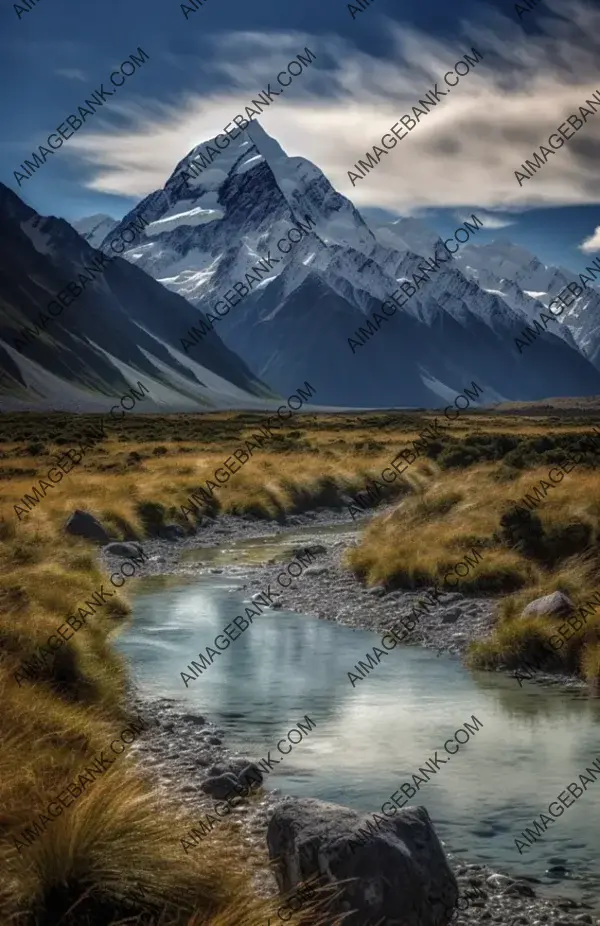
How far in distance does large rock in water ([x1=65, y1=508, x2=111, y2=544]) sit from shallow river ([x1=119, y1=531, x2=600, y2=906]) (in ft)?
36.2

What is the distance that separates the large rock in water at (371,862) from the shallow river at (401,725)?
5.05ft

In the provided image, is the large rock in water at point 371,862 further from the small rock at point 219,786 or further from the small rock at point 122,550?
the small rock at point 122,550

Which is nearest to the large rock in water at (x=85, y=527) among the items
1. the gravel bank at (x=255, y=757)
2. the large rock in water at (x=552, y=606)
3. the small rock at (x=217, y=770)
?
the gravel bank at (x=255, y=757)

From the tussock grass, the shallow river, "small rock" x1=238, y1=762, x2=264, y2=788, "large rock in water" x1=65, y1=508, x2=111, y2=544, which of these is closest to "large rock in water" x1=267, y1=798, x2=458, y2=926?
the shallow river

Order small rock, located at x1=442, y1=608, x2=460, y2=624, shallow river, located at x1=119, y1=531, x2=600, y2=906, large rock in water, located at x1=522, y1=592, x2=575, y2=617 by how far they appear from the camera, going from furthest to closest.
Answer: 1. small rock, located at x1=442, y1=608, x2=460, y2=624
2. large rock in water, located at x1=522, y1=592, x2=575, y2=617
3. shallow river, located at x1=119, y1=531, x2=600, y2=906

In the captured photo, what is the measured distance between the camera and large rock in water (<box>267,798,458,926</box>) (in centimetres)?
808

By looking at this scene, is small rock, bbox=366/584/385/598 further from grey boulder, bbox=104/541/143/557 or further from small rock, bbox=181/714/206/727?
small rock, bbox=181/714/206/727

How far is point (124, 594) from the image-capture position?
Answer: 24.3 metres

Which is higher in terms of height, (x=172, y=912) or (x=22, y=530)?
(x=172, y=912)

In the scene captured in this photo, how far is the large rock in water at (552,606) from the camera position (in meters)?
18.6

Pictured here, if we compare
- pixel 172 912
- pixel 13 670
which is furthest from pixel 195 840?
pixel 13 670

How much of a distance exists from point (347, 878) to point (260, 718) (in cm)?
682

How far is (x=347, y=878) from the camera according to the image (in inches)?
319

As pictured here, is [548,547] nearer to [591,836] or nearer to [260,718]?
[260,718]
